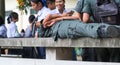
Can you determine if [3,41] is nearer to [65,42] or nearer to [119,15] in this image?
[65,42]

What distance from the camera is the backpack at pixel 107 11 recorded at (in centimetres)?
430

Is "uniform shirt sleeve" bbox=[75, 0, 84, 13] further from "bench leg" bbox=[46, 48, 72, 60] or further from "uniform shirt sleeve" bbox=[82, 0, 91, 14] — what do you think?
"bench leg" bbox=[46, 48, 72, 60]

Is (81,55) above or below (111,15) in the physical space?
below

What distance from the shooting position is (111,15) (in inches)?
171

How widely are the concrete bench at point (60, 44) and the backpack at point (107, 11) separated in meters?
0.30

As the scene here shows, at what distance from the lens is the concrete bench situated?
4.21m

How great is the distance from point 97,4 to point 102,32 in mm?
440

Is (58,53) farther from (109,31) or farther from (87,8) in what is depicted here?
(109,31)

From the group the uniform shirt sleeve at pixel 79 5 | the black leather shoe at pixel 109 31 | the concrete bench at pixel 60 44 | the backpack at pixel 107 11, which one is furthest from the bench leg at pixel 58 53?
the black leather shoe at pixel 109 31

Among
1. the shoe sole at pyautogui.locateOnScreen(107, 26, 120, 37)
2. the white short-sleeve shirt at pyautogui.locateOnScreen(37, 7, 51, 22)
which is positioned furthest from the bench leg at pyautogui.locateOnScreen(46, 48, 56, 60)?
the white short-sleeve shirt at pyautogui.locateOnScreen(37, 7, 51, 22)

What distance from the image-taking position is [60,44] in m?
4.62

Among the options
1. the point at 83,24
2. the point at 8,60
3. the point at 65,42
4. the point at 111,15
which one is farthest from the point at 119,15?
the point at 8,60

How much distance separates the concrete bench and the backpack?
30 cm

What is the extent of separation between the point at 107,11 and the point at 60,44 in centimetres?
72
